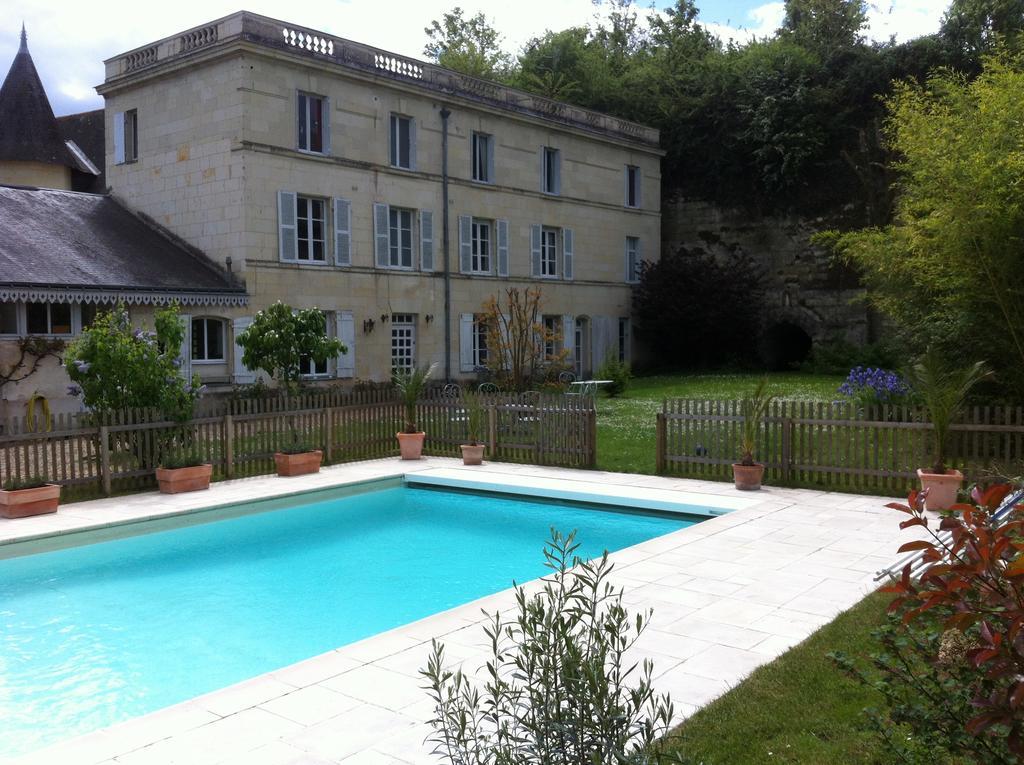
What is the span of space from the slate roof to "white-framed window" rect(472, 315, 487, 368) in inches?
296

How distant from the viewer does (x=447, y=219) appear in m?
24.7

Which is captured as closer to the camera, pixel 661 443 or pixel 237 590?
pixel 237 590

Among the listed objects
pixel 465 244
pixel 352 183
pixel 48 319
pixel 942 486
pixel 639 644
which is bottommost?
pixel 639 644

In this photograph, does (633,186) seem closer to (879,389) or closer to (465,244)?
(465,244)

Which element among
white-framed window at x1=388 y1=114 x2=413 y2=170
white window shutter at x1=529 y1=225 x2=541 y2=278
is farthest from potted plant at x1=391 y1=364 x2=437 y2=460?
white window shutter at x1=529 y1=225 x2=541 y2=278

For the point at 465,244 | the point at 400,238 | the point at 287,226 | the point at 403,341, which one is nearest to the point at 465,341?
the point at 403,341

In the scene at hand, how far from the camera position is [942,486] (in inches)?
390

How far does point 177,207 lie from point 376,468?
11191mm

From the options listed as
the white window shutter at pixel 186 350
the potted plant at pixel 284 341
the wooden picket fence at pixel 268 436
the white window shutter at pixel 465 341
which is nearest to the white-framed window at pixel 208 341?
the white window shutter at pixel 186 350

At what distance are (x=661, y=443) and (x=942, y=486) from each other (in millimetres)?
3804

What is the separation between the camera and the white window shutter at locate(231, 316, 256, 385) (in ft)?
65.8

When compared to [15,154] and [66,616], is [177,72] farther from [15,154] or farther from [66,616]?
[66,616]

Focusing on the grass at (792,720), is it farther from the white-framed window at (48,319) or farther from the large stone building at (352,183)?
the large stone building at (352,183)

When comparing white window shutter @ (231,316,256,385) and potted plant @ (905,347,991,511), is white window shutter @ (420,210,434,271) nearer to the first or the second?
white window shutter @ (231,316,256,385)
